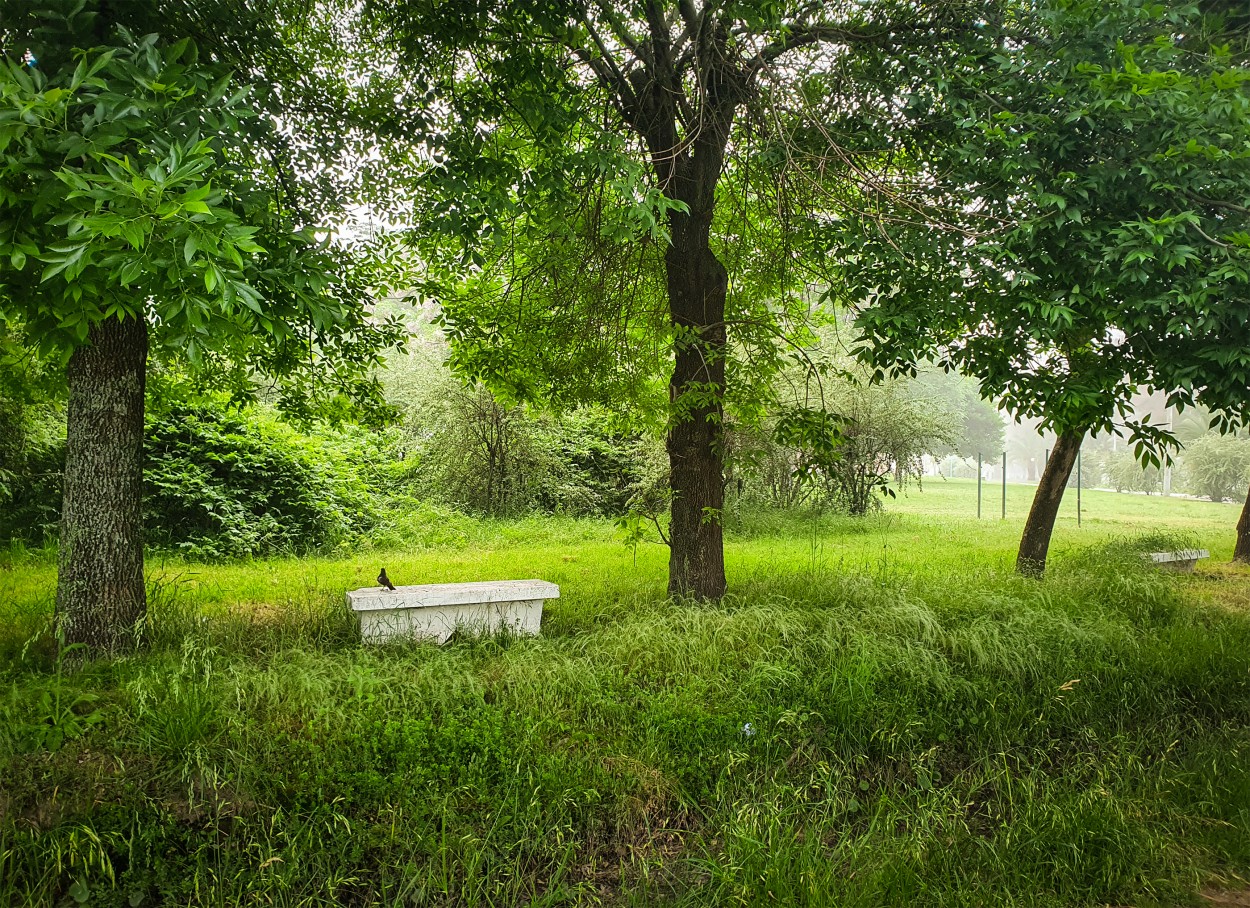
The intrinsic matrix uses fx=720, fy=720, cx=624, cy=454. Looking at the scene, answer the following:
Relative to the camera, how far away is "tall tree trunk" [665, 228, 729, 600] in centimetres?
621

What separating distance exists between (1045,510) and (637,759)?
22.3 ft

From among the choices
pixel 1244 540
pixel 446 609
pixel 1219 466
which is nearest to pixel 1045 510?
pixel 1244 540

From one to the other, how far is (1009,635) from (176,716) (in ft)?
18.1

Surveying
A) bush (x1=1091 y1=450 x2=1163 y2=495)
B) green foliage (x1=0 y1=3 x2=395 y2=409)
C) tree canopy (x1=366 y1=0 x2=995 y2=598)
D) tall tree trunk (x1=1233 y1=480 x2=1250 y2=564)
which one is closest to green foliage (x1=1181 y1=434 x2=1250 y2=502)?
bush (x1=1091 y1=450 x2=1163 y2=495)

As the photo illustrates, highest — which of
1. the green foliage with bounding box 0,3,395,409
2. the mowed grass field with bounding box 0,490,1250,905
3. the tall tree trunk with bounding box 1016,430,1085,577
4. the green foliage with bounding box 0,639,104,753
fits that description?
the green foliage with bounding box 0,3,395,409

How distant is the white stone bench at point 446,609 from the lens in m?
5.06

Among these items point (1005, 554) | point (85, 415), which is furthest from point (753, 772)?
point (1005, 554)

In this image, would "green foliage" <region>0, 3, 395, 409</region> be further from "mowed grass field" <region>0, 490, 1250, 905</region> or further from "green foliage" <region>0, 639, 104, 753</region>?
"mowed grass field" <region>0, 490, 1250, 905</region>

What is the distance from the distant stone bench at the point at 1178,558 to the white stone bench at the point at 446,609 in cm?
803

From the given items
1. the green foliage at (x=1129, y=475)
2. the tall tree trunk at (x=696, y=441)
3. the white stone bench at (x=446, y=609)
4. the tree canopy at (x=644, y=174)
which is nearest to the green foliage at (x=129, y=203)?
the tree canopy at (x=644, y=174)

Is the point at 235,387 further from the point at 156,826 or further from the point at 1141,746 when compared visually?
the point at 1141,746

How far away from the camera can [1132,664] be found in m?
5.34

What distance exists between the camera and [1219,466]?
24109 mm

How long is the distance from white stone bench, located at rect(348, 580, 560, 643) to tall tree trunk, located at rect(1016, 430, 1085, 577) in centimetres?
597
